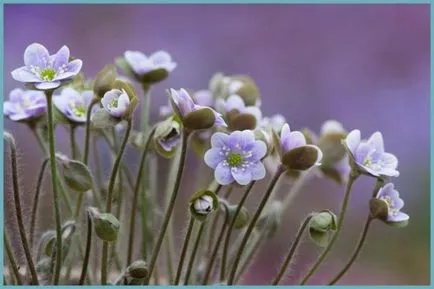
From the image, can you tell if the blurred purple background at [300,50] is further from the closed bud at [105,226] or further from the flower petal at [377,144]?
the closed bud at [105,226]

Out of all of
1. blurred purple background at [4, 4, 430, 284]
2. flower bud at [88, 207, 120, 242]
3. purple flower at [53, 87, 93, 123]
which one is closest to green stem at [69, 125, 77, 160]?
purple flower at [53, 87, 93, 123]

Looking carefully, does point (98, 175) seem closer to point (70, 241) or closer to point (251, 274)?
point (70, 241)

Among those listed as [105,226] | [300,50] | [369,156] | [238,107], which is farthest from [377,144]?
[300,50]

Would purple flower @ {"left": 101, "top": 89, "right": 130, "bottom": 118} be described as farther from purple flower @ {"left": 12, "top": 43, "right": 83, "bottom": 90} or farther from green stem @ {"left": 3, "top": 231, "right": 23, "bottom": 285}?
green stem @ {"left": 3, "top": 231, "right": 23, "bottom": 285}

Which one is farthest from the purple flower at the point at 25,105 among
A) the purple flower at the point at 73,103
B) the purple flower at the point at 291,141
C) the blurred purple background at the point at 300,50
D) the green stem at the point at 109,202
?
the blurred purple background at the point at 300,50

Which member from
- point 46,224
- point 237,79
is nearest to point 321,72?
point 46,224

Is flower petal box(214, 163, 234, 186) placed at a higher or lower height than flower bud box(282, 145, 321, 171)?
lower

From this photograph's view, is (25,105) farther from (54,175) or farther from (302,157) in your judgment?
(302,157)
